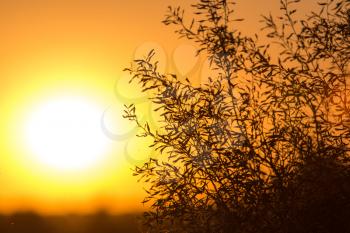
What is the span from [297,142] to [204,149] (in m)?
1.35

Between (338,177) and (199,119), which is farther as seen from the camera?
(199,119)

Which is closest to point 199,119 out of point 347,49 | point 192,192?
point 192,192

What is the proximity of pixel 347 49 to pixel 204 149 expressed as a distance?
256 centimetres

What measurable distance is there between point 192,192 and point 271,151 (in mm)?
1321

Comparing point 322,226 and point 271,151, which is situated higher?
point 271,151

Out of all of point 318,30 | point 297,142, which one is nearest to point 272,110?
point 297,142

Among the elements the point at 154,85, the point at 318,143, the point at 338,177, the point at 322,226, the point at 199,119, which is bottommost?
the point at 322,226

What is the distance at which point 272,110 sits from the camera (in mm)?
10508

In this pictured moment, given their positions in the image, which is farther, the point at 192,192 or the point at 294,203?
the point at 192,192

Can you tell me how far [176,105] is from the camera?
10.5m

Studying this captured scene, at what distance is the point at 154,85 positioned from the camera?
10.6 m

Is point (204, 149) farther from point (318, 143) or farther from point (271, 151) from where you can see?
point (318, 143)

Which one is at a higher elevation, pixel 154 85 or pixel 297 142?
pixel 154 85

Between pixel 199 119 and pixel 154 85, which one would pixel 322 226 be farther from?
pixel 154 85
